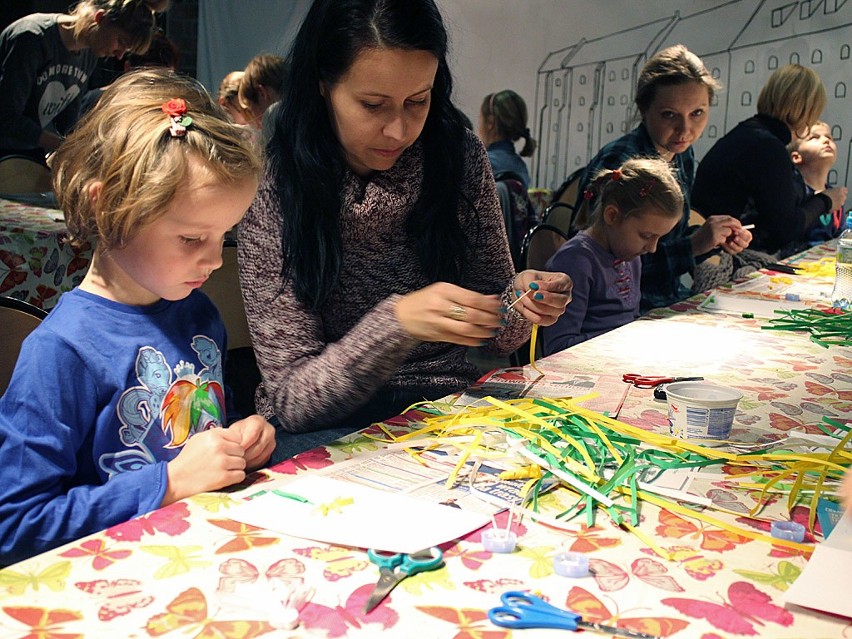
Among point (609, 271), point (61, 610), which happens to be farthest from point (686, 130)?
point (61, 610)

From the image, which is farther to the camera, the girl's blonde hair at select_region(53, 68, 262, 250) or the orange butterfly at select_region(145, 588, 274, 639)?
the girl's blonde hair at select_region(53, 68, 262, 250)

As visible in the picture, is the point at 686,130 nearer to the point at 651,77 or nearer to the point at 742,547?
the point at 651,77

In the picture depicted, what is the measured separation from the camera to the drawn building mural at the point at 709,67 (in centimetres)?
532

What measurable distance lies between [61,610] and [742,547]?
0.65m

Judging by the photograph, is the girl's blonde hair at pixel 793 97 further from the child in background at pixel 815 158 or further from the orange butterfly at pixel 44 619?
the orange butterfly at pixel 44 619

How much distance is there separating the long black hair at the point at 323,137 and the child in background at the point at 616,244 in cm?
89

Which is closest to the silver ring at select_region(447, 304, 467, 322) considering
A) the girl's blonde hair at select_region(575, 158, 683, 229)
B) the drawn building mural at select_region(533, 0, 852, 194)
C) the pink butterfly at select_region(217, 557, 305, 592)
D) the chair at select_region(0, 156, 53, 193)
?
the pink butterfly at select_region(217, 557, 305, 592)

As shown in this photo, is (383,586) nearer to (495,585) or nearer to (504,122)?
(495,585)

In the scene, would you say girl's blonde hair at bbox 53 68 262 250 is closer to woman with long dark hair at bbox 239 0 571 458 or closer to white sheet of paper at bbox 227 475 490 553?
woman with long dark hair at bbox 239 0 571 458

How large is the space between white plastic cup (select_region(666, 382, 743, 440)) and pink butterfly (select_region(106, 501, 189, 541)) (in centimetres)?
69

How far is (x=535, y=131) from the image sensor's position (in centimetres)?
621

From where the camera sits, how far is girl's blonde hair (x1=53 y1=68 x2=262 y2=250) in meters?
1.18

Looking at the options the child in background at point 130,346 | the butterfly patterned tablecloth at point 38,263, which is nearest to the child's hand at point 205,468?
the child in background at point 130,346

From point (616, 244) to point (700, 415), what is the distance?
4.66ft
